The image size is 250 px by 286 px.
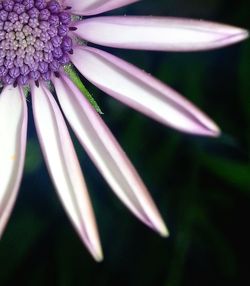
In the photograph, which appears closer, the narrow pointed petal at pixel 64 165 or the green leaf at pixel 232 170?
the narrow pointed petal at pixel 64 165

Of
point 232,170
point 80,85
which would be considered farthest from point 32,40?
point 232,170

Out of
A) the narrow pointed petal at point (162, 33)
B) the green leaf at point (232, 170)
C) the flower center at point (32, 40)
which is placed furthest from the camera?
the green leaf at point (232, 170)

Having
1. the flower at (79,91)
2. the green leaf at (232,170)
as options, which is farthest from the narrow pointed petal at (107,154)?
the green leaf at (232,170)

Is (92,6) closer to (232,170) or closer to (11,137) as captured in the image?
(11,137)

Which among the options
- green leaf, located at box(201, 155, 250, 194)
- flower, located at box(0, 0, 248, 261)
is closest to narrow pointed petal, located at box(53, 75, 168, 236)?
flower, located at box(0, 0, 248, 261)

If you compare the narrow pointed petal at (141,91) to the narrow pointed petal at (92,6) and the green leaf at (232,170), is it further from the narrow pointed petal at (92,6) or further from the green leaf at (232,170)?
the green leaf at (232,170)

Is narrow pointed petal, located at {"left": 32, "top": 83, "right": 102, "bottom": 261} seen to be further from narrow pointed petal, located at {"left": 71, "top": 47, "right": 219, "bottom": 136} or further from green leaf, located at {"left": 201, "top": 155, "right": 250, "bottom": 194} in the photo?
green leaf, located at {"left": 201, "top": 155, "right": 250, "bottom": 194}

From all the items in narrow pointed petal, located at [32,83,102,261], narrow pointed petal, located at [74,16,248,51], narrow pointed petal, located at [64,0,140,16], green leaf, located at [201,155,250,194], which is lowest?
green leaf, located at [201,155,250,194]
